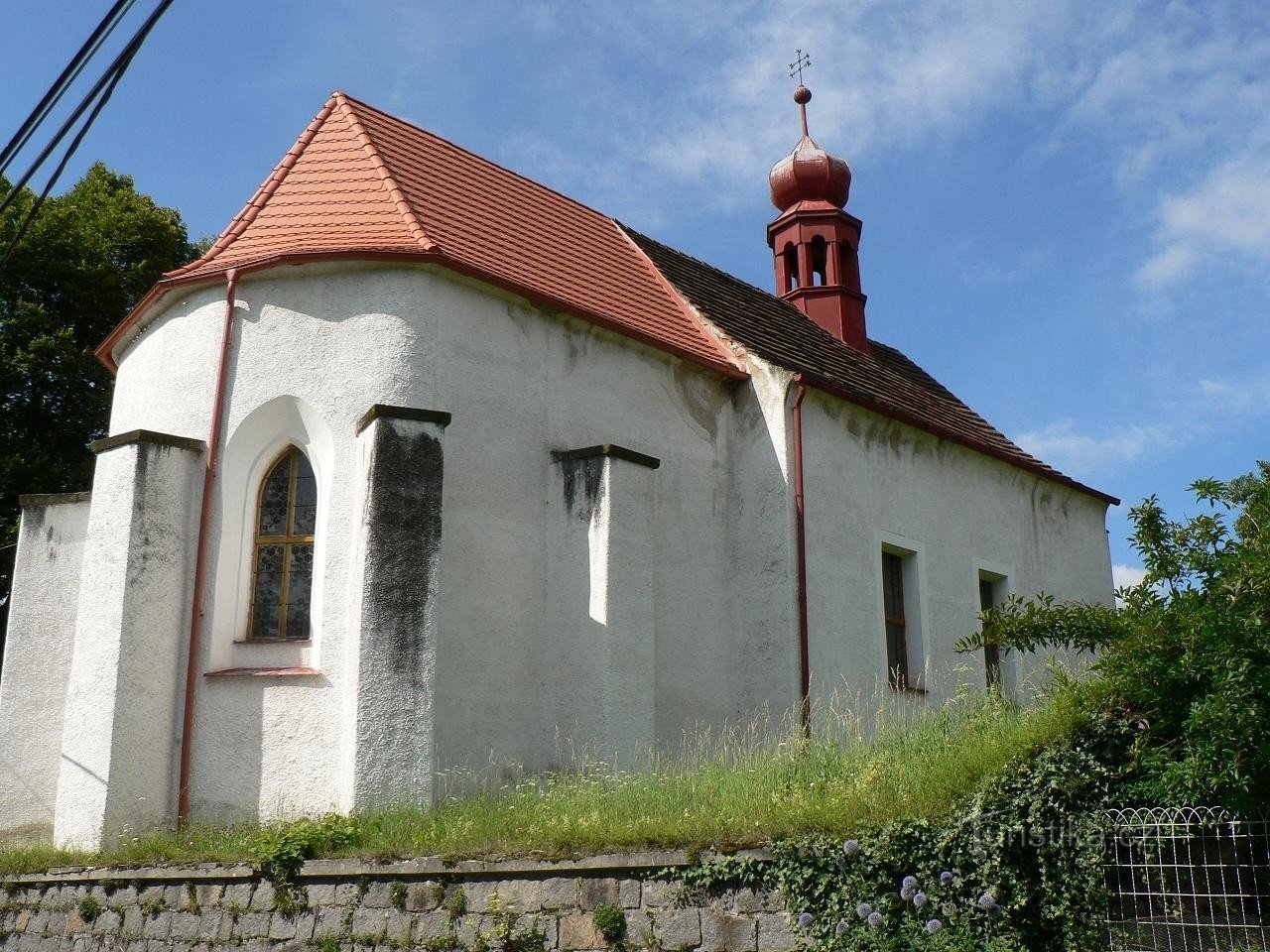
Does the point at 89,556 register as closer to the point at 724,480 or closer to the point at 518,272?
the point at 518,272

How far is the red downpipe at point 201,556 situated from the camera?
11445 millimetres

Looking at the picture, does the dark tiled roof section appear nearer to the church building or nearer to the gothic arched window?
the church building

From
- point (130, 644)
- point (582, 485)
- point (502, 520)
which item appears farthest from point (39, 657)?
point (582, 485)

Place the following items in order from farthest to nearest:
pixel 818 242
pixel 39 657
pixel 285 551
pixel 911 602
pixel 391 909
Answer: pixel 818 242 < pixel 911 602 < pixel 39 657 < pixel 285 551 < pixel 391 909

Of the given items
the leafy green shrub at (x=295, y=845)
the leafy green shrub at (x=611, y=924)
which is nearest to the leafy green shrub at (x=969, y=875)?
the leafy green shrub at (x=611, y=924)

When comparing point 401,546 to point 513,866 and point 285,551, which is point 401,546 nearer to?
point 285,551

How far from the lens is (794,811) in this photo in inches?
332

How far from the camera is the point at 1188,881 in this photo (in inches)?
300

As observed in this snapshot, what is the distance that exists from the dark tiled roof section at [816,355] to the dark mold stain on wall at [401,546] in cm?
518

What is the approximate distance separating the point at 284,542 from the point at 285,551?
0.08 metres

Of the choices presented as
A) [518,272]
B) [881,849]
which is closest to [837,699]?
[518,272]

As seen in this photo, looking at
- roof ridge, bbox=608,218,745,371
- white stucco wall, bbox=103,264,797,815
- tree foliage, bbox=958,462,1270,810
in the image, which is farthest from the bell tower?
tree foliage, bbox=958,462,1270,810

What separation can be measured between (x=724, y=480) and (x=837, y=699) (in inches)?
101

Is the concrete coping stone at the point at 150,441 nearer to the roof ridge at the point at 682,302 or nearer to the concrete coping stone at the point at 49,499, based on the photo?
the concrete coping stone at the point at 49,499
